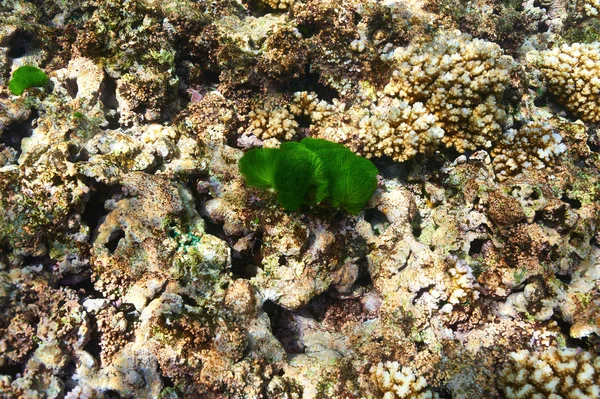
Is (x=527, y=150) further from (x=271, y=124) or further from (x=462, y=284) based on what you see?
(x=271, y=124)

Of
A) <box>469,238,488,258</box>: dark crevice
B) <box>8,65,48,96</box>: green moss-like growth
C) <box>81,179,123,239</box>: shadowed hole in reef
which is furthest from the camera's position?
<box>469,238,488,258</box>: dark crevice

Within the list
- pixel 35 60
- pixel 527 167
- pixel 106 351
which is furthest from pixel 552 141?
pixel 35 60

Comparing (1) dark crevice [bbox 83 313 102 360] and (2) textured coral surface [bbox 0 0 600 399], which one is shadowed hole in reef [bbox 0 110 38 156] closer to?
(2) textured coral surface [bbox 0 0 600 399]

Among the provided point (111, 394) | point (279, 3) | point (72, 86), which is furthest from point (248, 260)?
point (279, 3)

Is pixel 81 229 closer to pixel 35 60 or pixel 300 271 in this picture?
pixel 300 271

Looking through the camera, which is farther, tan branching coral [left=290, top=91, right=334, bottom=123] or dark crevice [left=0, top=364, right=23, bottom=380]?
tan branching coral [left=290, top=91, right=334, bottom=123]

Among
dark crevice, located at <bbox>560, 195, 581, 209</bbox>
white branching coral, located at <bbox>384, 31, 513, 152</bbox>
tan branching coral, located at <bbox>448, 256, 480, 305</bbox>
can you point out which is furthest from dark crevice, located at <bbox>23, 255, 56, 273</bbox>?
dark crevice, located at <bbox>560, 195, 581, 209</bbox>

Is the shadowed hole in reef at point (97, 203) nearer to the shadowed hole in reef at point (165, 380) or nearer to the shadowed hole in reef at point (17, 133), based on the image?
the shadowed hole in reef at point (17, 133)

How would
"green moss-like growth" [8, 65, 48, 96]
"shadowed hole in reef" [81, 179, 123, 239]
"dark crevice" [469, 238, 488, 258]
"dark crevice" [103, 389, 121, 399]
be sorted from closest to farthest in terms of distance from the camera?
"dark crevice" [103, 389, 121, 399], "shadowed hole in reef" [81, 179, 123, 239], "green moss-like growth" [8, 65, 48, 96], "dark crevice" [469, 238, 488, 258]
